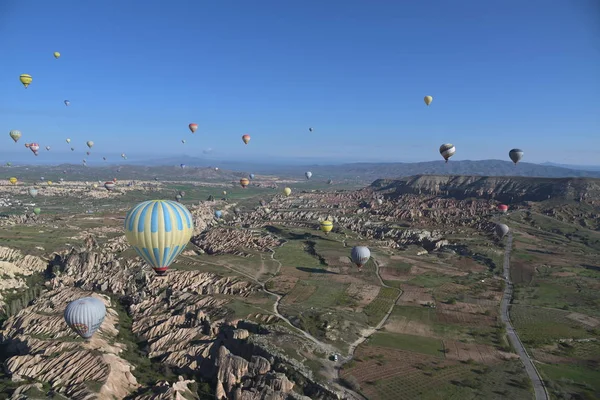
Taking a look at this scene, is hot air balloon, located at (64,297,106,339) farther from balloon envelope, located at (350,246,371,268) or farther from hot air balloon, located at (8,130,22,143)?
hot air balloon, located at (8,130,22,143)

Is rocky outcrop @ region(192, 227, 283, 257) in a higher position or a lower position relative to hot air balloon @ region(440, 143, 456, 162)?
lower

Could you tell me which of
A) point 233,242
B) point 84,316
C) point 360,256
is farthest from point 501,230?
point 84,316

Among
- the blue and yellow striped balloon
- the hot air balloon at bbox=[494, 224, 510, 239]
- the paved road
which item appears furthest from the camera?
the hot air balloon at bbox=[494, 224, 510, 239]

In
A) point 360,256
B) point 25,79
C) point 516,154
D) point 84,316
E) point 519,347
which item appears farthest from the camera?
point 516,154

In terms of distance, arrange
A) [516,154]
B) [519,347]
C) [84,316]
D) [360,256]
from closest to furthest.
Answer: [84,316]
[519,347]
[360,256]
[516,154]

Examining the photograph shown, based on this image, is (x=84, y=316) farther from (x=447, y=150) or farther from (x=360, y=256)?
(x=447, y=150)

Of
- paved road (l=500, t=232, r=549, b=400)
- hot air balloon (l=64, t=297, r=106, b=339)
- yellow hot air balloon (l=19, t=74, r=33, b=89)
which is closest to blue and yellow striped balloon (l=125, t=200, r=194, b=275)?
hot air balloon (l=64, t=297, r=106, b=339)
